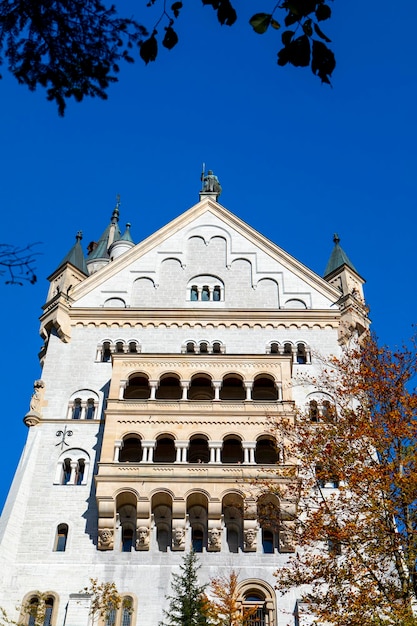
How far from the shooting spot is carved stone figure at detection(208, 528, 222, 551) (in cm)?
2806

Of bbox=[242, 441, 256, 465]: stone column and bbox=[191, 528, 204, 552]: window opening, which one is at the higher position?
bbox=[242, 441, 256, 465]: stone column

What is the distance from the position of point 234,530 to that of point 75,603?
594 centimetres

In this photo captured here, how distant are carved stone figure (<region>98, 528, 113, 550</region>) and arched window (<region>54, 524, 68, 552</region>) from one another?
4.23 ft

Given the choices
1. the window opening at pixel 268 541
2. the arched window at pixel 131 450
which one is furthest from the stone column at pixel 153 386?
the window opening at pixel 268 541

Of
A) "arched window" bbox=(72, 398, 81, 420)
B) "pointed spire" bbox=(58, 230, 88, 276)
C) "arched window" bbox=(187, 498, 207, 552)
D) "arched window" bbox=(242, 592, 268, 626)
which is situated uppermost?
"pointed spire" bbox=(58, 230, 88, 276)

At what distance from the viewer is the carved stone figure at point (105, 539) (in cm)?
2817

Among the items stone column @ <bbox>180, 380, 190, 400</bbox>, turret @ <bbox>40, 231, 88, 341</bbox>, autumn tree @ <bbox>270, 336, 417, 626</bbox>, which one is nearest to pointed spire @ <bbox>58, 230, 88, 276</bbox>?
turret @ <bbox>40, 231, 88, 341</bbox>

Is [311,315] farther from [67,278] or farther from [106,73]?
[106,73]

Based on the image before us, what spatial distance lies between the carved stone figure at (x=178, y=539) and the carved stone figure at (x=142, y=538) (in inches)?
36.2

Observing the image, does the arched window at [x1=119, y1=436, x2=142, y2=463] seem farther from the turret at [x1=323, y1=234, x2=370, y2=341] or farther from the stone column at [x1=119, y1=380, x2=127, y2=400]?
the turret at [x1=323, y1=234, x2=370, y2=341]

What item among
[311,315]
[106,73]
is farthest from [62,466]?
[106,73]

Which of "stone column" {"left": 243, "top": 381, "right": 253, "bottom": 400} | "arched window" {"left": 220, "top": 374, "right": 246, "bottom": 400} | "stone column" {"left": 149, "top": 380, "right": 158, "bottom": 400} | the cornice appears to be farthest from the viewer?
the cornice

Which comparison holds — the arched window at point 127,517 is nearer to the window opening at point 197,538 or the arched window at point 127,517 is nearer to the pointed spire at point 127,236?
the window opening at point 197,538

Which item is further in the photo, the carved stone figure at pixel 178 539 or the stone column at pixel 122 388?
the stone column at pixel 122 388
